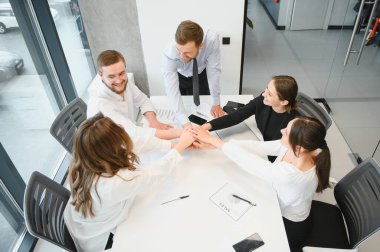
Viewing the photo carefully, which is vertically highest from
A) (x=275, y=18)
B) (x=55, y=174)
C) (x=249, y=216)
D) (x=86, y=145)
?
(x=86, y=145)

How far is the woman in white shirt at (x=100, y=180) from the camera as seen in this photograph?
1377mm

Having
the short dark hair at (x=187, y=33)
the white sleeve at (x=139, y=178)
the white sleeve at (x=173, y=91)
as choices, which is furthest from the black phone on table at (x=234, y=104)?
the white sleeve at (x=139, y=178)

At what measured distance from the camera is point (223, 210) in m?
1.55

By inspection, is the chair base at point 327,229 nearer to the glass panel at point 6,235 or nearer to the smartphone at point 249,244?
the smartphone at point 249,244

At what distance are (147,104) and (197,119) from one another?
0.42 meters

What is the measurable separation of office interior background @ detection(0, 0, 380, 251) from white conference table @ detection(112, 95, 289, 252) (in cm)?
125

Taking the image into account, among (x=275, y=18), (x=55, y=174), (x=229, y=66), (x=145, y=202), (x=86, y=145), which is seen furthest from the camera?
(x=275, y=18)

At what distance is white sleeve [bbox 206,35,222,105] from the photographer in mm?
2438

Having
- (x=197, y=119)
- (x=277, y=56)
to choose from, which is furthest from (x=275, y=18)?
(x=197, y=119)

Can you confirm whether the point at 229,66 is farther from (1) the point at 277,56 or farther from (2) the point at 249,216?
(2) the point at 249,216

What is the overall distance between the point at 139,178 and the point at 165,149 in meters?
0.43

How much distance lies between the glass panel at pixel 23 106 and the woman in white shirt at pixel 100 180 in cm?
151

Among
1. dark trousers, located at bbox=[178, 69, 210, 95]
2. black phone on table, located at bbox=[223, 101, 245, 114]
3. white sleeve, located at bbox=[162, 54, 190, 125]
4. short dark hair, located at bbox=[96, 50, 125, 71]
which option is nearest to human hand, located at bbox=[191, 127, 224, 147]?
white sleeve, located at bbox=[162, 54, 190, 125]

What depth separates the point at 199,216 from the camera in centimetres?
153
